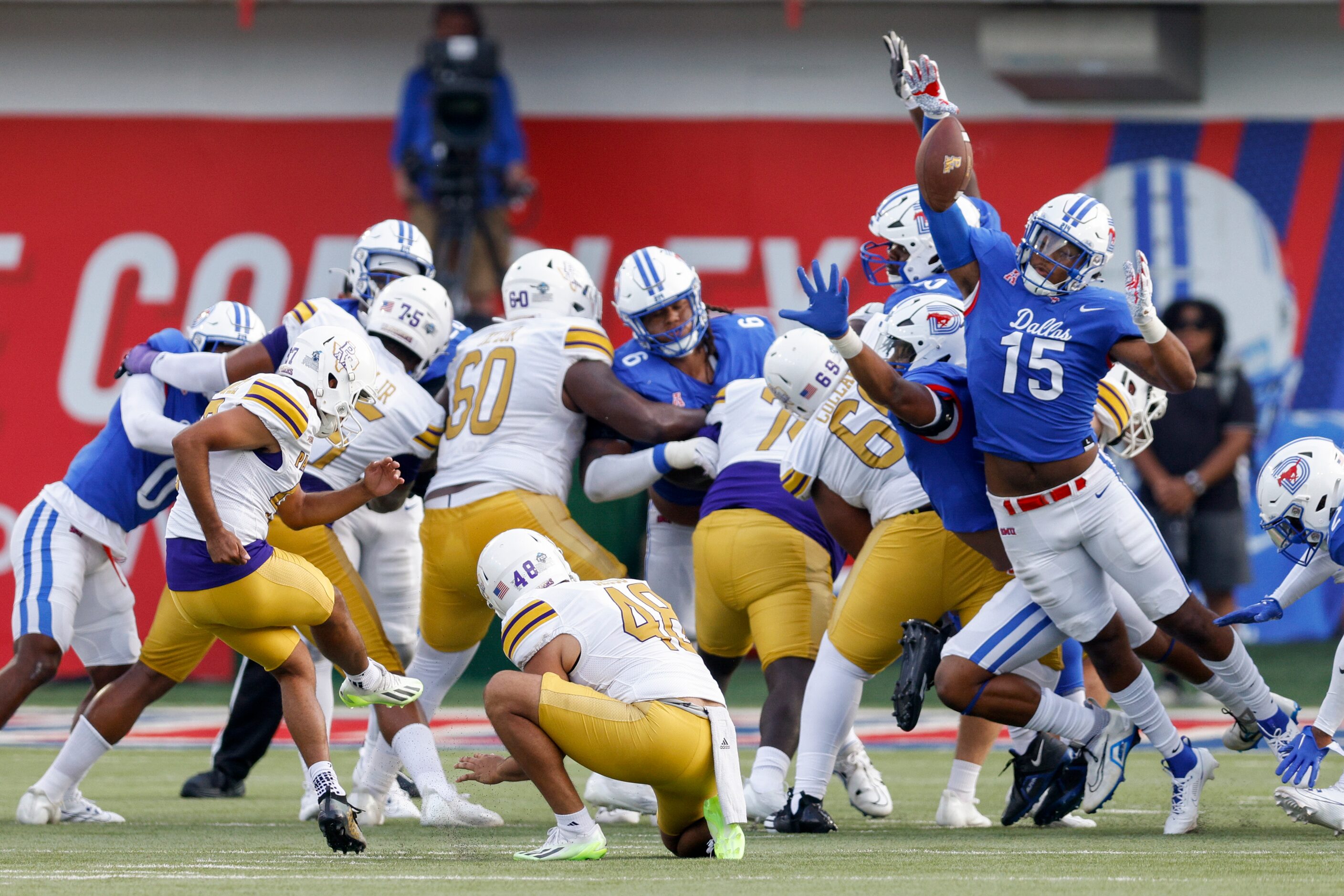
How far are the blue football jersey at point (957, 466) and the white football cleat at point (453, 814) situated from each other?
1722 mm

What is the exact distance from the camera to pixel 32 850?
509 centimetres

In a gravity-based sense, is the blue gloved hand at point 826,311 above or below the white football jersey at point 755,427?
above

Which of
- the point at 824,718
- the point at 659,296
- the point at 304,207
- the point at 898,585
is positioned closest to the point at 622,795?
the point at 824,718

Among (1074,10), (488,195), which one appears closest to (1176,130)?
(1074,10)

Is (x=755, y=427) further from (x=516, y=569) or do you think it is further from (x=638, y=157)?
(x=638, y=157)

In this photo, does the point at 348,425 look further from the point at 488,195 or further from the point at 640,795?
the point at 488,195

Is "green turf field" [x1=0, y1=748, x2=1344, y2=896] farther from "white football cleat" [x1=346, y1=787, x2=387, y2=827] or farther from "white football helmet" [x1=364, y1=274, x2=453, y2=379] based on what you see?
"white football helmet" [x1=364, y1=274, x2=453, y2=379]

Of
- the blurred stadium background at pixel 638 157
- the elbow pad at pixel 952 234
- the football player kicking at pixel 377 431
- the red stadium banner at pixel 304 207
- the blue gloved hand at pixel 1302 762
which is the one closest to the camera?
the blue gloved hand at pixel 1302 762

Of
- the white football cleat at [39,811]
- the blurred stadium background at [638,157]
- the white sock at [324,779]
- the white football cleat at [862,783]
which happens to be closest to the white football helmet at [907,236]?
the white football cleat at [862,783]

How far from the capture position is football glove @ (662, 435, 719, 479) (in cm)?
623

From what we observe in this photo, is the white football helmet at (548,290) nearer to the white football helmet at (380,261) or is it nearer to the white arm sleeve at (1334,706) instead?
the white football helmet at (380,261)

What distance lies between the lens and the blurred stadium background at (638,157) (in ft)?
39.7

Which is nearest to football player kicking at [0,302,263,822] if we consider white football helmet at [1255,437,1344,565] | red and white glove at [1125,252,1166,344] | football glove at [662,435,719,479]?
football glove at [662,435,719,479]

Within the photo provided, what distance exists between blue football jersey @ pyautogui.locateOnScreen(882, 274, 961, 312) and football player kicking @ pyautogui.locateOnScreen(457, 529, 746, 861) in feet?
5.45
